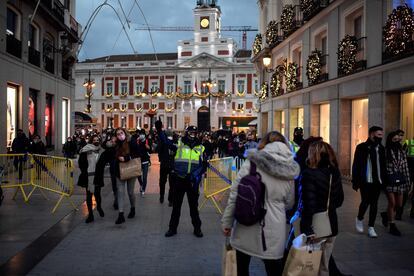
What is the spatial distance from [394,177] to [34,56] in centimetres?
1943

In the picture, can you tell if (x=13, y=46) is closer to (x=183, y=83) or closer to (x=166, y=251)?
(x=166, y=251)

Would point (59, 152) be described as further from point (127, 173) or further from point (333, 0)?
point (127, 173)

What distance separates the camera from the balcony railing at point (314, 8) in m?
17.9

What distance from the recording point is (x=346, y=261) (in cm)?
654

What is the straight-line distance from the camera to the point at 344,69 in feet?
52.4

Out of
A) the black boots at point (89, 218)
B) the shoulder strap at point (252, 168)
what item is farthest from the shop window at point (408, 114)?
the shoulder strap at point (252, 168)

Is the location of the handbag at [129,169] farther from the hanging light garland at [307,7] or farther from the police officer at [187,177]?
the hanging light garland at [307,7]

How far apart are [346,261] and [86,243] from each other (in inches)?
155

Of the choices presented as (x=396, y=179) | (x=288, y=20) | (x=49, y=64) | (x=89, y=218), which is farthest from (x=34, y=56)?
(x=396, y=179)

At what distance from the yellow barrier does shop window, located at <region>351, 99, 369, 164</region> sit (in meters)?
6.30

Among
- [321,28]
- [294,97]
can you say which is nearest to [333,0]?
[321,28]

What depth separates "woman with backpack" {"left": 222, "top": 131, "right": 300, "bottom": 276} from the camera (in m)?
4.31

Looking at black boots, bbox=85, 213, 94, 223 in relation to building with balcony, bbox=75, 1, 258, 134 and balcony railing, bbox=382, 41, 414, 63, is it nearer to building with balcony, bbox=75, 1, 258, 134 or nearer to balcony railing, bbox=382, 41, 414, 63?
balcony railing, bbox=382, 41, 414, 63

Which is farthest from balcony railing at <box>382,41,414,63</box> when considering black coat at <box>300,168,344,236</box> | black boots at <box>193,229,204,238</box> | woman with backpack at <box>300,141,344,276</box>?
black coat at <box>300,168,344,236</box>
